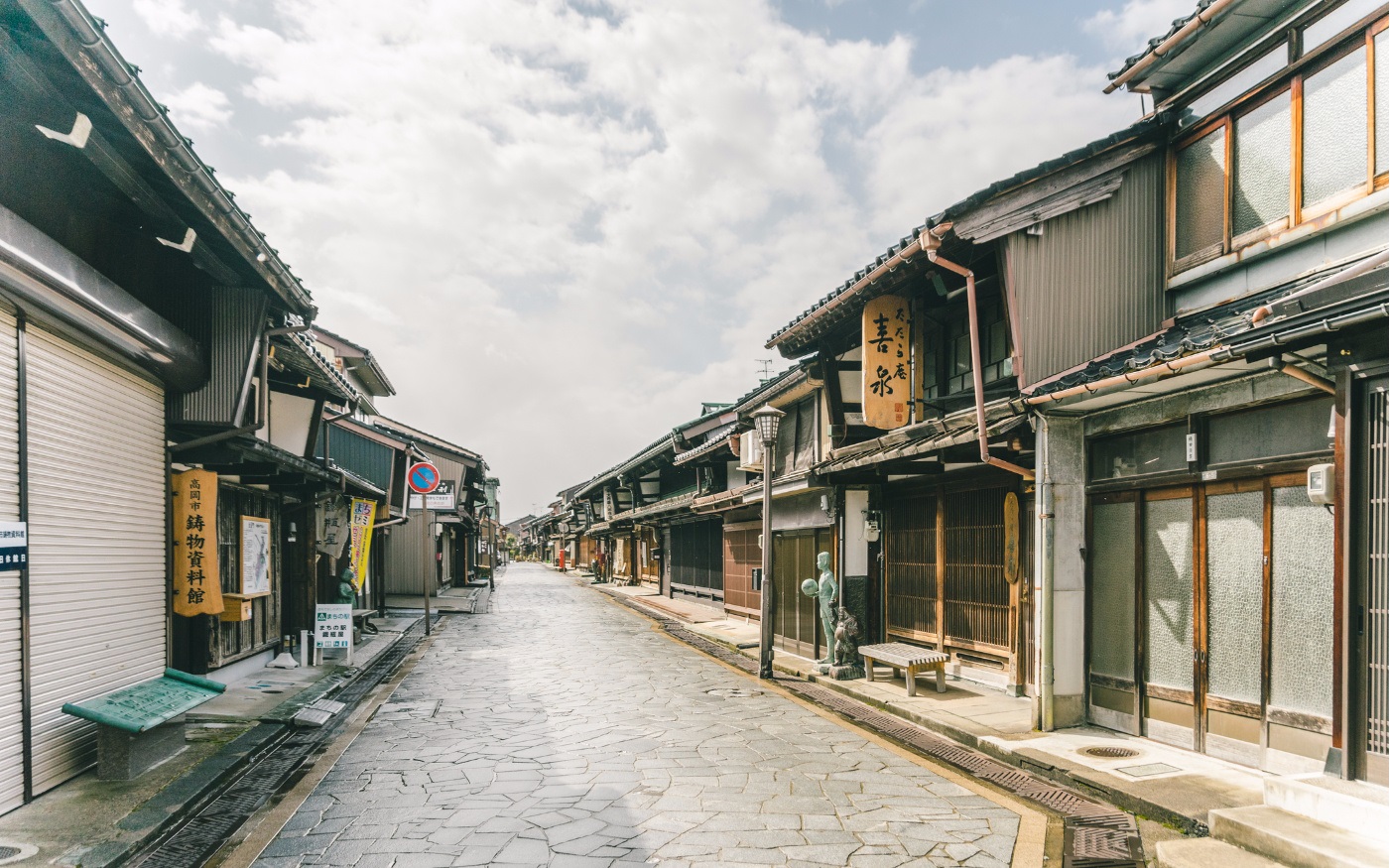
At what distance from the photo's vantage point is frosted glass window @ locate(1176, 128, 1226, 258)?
1054 centimetres

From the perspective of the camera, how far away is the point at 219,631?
1391 centimetres

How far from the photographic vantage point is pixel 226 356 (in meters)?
11.7

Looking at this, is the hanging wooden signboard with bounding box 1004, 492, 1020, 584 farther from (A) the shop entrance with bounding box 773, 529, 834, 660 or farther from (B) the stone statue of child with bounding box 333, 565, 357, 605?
(B) the stone statue of child with bounding box 333, 565, 357, 605

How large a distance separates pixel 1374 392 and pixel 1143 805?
161 inches

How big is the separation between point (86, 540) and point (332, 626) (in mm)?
8355

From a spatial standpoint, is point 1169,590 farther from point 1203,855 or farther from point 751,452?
point 751,452

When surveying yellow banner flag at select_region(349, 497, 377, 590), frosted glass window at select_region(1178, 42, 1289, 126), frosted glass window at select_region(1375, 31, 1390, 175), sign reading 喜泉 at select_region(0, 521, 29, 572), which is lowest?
yellow banner flag at select_region(349, 497, 377, 590)

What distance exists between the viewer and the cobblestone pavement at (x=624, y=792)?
669 centimetres

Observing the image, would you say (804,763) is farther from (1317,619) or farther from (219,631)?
(219,631)

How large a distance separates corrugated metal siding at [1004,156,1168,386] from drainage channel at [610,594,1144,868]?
4926mm

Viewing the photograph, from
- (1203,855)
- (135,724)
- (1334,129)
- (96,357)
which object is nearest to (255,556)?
(96,357)

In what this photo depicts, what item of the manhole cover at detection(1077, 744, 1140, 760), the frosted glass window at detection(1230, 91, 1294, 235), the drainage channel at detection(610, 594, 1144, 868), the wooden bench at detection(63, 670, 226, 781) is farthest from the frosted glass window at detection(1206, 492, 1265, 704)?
the wooden bench at detection(63, 670, 226, 781)

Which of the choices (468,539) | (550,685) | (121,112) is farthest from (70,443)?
(468,539)

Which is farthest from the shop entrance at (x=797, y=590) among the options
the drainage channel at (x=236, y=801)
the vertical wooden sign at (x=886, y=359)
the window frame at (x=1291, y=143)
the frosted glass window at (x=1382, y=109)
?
the frosted glass window at (x=1382, y=109)
